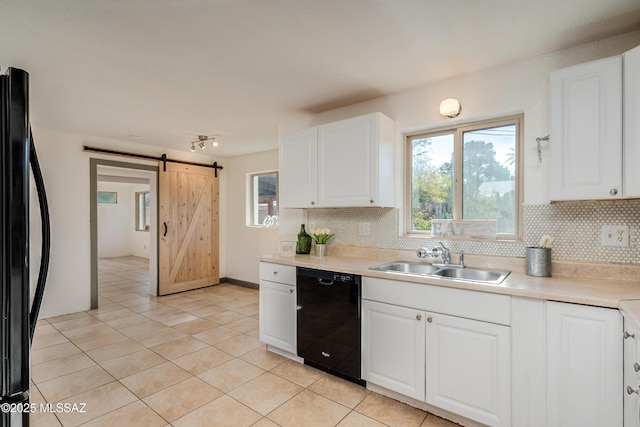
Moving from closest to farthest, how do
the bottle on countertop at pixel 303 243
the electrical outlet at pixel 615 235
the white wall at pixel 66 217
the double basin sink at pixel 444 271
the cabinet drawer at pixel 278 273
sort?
1. the electrical outlet at pixel 615 235
2. the double basin sink at pixel 444 271
3. the cabinet drawer at pixel 278 273
4. the bottle on countertop at pixel 303 243
5. the white wall at pixel 66 217

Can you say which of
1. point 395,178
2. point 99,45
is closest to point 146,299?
point 99,45

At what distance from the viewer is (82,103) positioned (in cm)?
303

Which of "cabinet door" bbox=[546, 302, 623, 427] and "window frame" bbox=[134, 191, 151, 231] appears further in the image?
"window frame" bbox=[134, 191, 151, 231]

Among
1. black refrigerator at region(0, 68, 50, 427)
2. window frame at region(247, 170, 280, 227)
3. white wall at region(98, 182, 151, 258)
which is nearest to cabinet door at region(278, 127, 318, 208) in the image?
black refrigerator at region(0, 68, 50, 427)

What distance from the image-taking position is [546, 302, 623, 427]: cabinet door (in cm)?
148

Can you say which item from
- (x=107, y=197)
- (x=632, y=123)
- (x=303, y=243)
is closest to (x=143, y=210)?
(x=107, y=197)

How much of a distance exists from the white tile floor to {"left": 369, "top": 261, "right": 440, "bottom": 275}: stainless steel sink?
914 mm

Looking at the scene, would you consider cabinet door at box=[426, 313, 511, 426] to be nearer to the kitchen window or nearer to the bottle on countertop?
the kitchen window

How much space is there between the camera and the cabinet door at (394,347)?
6.73 feet

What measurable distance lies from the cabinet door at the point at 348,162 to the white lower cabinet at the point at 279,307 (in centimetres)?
74

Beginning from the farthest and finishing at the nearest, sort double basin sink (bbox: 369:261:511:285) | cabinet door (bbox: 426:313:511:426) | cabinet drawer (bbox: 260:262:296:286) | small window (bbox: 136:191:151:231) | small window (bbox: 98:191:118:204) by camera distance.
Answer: small window (bbox: 136:191:151:231), small window (bbox: 98:191:118:204), cabinet drawer (bbox: 260:262:296:286), double basin sink (bbox: 369:261:511:285), cabinet door (bbox: 426:313:511:426)

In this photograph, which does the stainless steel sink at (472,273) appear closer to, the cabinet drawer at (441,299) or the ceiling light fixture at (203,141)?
the cabinet drawer at (441,299)

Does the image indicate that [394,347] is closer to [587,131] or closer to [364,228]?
[364,228]

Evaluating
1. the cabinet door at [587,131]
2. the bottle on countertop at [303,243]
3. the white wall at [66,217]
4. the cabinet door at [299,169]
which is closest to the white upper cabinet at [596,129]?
the cabinet door at [587,131]
